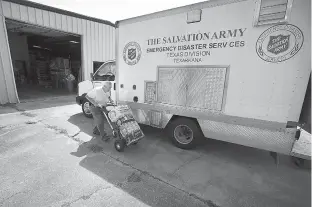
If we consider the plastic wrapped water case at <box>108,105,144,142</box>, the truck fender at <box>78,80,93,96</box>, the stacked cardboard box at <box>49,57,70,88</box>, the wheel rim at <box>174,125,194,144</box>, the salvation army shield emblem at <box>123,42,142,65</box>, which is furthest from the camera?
the stacked cardboard box at <box>49,57,70,88</box>

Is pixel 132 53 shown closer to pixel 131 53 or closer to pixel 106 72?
pixel 131 53

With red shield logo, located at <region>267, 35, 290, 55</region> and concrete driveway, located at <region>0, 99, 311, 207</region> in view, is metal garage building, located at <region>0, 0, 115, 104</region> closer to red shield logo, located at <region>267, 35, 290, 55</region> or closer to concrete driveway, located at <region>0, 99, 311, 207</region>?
concrete driveway, located at <region>0, 99, 311, 207</region>

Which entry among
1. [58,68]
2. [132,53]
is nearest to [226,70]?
[132,53]

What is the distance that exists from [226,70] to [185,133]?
73.5 inches

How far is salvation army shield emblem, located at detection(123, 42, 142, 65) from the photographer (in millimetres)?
4477

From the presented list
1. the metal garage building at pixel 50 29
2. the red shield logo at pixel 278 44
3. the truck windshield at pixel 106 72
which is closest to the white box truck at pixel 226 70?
the red shield logo at pixel 278 44

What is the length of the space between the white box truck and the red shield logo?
0.01m

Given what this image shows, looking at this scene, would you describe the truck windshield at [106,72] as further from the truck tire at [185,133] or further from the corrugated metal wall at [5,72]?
the corrugated metal wall at [5,72]

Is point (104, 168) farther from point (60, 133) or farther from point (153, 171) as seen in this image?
point (60, 133)

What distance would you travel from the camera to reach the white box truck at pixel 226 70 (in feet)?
9.42

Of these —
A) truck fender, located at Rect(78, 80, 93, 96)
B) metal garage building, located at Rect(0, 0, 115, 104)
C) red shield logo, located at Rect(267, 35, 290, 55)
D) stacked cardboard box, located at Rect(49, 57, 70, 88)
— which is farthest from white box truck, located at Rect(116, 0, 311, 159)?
stacked cardboard box, located at Rect(49, 57, 70, 88)

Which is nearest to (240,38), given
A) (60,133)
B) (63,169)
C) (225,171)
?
(225,171)

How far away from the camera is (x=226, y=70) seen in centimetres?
340

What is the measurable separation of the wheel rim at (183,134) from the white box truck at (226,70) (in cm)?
3
